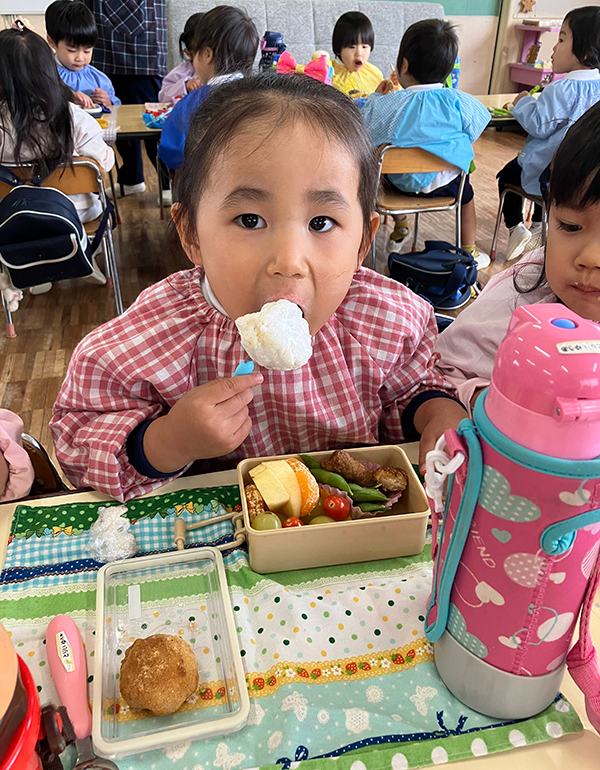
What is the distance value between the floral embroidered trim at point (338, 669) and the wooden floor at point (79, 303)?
3.09ft

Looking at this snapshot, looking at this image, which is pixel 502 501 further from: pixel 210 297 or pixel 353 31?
pixel 353 31

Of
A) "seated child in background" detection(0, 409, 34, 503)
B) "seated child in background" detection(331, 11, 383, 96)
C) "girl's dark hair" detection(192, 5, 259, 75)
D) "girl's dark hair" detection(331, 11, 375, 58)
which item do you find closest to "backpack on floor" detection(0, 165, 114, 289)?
"girl's dark hair" detection(192, 5, 259, 75)

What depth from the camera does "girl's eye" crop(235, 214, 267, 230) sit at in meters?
0.74

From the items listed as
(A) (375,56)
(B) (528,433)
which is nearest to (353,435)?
(B) (528,433)

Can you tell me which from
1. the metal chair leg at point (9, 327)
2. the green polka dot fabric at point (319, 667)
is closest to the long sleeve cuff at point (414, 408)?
the green polka dot fabric at point (319, 667)

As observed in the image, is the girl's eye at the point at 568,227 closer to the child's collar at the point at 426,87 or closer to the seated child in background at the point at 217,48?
the seated child in background at the point at 217,48

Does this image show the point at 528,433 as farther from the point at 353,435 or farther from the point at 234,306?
the point at 353,435

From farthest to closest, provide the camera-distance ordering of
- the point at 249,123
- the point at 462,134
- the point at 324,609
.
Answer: the point at 462,134
the point at 249,123
the point at 324,609

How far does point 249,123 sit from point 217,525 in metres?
0.56

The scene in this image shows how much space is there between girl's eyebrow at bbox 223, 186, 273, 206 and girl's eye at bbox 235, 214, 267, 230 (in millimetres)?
20

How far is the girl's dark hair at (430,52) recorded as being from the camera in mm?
3256

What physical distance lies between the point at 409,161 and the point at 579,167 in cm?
225

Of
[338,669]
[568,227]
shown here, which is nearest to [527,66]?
[568,227]

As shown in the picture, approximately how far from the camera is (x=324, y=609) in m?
0.67
